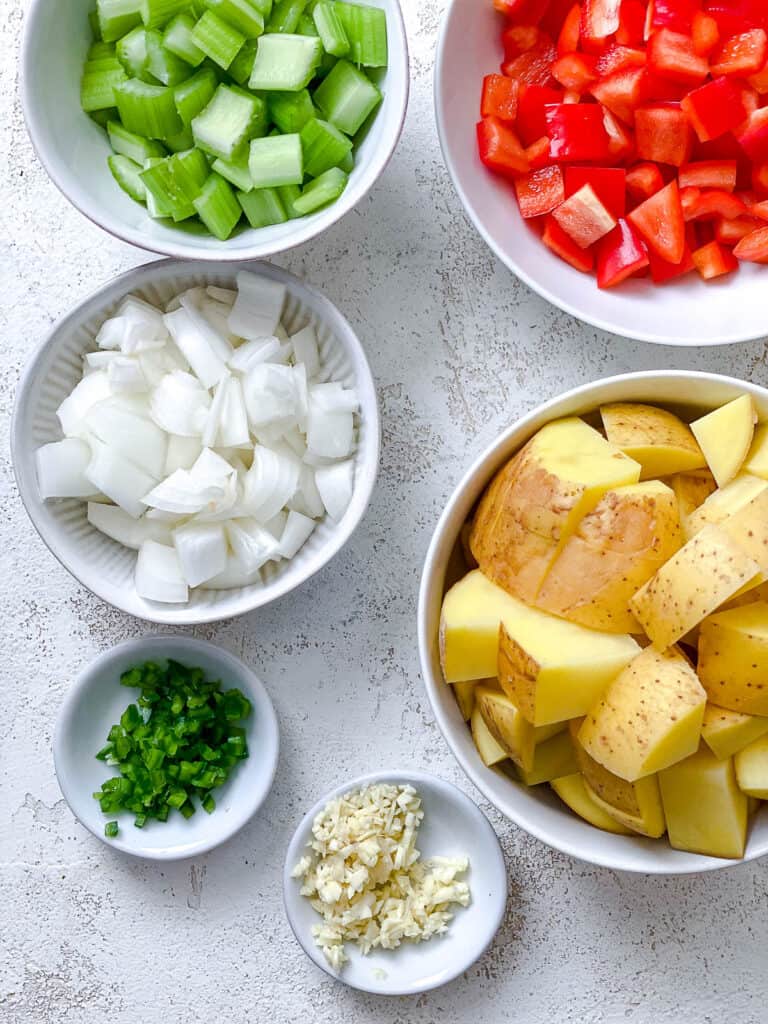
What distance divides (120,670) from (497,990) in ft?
3.19

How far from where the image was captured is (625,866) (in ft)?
5.30

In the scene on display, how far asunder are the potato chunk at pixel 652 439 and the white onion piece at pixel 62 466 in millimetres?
899

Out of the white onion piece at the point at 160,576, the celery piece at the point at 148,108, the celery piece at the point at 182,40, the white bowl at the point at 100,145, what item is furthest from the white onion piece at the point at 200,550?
the celery piece at the point at 182,40

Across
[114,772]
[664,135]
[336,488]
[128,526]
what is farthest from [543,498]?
[114,772]

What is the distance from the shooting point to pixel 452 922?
189cm

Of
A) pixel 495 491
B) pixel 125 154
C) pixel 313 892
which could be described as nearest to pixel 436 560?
pixel 495 491

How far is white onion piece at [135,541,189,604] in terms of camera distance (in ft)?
5.81

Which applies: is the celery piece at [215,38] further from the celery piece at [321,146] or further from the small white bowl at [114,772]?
the small white bowl at [114,772]

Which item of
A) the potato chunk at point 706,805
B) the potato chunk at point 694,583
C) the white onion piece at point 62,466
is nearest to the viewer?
the potato chunk at point 694,583

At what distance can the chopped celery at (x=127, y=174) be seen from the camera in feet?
5.57

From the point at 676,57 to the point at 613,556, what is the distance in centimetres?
82

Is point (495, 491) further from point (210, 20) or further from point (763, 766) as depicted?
point (210, 20)

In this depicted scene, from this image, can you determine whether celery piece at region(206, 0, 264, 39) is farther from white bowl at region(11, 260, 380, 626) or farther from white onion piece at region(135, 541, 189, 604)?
white onion piece at region(135, 541, 189, 604)

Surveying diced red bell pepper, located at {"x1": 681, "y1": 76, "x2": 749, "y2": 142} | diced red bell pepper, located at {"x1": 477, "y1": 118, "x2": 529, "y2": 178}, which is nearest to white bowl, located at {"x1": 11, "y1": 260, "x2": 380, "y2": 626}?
diced red bell pepper, located at {"x1": 477, "y1": 118, "x2": 529, "y2": 178}
